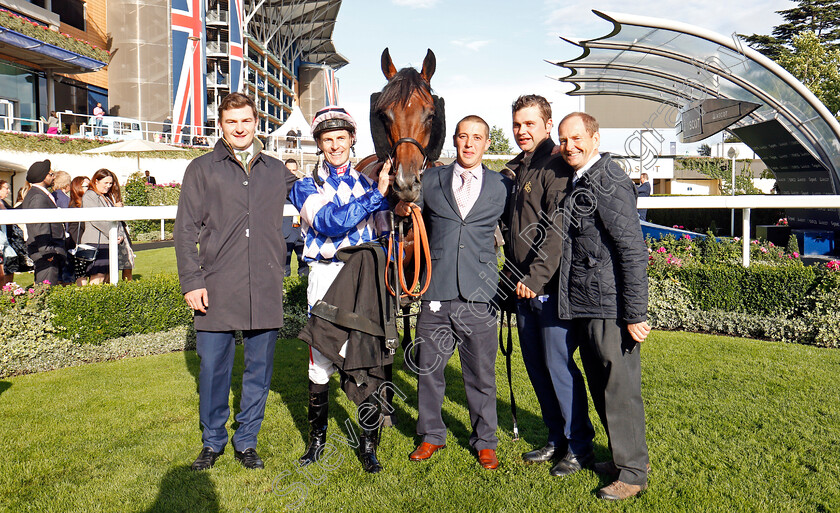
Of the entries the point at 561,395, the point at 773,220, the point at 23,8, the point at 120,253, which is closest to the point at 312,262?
the point at 561,395

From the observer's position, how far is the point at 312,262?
128 inches

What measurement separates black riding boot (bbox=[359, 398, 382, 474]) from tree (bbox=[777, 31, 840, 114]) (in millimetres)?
→ 28044

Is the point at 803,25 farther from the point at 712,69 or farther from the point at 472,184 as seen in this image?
the point at 472,184

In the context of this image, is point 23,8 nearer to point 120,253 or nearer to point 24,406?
point 120,253

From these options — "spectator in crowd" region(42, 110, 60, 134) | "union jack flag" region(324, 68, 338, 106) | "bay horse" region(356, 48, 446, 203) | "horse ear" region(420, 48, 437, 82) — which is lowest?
"bay horse" region(356, 48, 446, 203)

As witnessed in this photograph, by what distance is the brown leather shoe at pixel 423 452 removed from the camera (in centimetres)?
327

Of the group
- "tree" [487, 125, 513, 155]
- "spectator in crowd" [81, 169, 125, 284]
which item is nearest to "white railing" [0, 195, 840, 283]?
"spectator in crowd" [81, 169, 125, 284]

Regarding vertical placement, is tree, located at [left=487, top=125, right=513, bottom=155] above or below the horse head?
above

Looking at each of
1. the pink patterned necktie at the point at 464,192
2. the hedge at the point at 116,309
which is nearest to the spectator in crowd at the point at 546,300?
the pink patterned necktie at the point at 464,192

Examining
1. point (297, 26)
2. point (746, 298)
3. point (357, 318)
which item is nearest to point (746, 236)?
point (746, 298)

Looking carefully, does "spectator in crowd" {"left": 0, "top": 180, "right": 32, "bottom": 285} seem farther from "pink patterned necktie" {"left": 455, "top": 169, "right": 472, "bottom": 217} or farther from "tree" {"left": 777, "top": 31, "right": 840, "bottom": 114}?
"tree" {"left": 777, "top": 31, "right": 840, "bottom": 114}

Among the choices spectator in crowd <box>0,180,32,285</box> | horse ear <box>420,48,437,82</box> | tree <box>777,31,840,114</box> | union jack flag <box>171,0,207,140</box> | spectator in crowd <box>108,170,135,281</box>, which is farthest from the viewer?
union jack flag <box>171,0,207,140</box>

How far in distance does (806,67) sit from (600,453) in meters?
27.7

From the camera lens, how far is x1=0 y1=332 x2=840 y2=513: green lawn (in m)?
2.80
